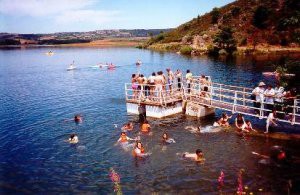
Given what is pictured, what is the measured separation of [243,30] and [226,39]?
1581 cm

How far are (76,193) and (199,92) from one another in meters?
18.8

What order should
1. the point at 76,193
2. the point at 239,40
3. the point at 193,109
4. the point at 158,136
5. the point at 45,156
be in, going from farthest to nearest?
the point at 239,40, the point at 193,109, the point at 158,136, the point at 45,156, the point at 76,193

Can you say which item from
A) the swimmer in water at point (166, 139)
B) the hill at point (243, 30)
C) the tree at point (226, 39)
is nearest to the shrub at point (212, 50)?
the hill at point (243, 30)

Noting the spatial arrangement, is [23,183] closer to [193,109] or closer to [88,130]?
[88,130]

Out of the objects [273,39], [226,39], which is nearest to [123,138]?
[226,39]

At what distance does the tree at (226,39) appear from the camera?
116 m

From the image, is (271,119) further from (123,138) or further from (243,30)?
(243,30)

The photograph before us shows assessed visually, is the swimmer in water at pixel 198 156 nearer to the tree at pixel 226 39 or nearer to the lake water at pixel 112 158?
the lake water at pixel 112 158

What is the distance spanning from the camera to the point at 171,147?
27.5 m

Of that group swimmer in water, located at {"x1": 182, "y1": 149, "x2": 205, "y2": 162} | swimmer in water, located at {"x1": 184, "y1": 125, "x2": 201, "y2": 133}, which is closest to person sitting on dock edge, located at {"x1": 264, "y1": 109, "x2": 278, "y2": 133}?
swimmer in water, located at {"x1": 184, "y1": 125, "x2": 201, "y2": 133}

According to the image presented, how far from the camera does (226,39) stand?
4616 inches

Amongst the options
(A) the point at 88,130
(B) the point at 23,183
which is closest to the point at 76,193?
(B) the point at 23,183

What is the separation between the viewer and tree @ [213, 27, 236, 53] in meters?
116

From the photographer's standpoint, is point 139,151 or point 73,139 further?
point 73,139
